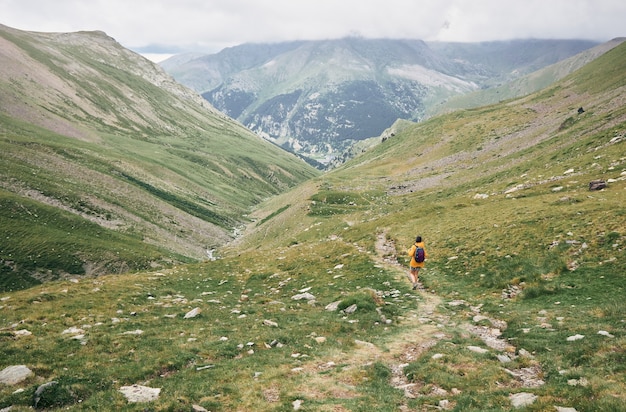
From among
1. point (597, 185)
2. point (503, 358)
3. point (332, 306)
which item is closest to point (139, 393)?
point (332, 306)

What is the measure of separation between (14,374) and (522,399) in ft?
64.9

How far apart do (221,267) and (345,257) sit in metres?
16.9

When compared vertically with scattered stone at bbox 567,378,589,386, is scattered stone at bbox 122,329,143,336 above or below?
below

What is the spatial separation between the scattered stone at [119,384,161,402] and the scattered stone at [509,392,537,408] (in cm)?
1276

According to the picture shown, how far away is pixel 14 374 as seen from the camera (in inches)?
607

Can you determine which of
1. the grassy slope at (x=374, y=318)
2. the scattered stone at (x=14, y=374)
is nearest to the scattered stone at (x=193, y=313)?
the grassy slope at (x=374, y=318)

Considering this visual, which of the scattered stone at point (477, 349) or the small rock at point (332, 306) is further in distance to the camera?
the small rock at point (332, 306)

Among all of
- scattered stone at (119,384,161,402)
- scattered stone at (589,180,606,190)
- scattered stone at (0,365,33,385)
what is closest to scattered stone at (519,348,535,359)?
scattered stone at (119,384,161,402)

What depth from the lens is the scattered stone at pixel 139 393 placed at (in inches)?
548

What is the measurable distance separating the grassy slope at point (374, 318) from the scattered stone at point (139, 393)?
1.95 ft

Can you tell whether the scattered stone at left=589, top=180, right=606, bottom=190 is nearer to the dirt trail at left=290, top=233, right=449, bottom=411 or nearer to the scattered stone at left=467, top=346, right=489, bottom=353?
the dirt trail at left=290, top=233, right=449, bottom=411

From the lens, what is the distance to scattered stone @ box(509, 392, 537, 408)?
1146 centimetres

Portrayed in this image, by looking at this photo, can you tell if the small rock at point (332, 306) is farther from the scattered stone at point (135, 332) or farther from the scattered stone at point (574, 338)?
the scattered stone at point (574, 338)

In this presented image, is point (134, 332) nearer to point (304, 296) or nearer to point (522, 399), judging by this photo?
point (304, 296)
